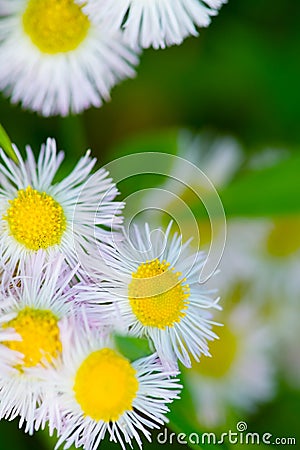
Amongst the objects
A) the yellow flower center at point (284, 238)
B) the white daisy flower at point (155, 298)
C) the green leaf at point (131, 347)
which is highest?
the yellow flower center at point (284, 238)

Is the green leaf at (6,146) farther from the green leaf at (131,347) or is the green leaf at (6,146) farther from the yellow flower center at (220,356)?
the yellow flower center at (220,356)

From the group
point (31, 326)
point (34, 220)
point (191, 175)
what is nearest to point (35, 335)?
point (31, 326)

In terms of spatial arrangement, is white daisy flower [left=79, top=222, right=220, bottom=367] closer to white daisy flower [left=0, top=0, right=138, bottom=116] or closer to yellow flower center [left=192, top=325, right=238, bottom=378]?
white daisy flower [left=0, top=0, right=138, bottom=116]

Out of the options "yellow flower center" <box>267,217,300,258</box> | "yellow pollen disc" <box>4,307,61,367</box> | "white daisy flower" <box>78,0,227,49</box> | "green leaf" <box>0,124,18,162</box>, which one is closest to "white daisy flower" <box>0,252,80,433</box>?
"yellow pollen disc" <box>4,307,61,367</box>

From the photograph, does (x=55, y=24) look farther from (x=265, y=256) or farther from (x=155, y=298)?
(x=265, y=256)

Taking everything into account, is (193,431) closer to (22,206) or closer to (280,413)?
(22,206)

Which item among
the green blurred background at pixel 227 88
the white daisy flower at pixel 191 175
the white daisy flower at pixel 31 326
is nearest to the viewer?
the white daisy flower at pixel 31 326

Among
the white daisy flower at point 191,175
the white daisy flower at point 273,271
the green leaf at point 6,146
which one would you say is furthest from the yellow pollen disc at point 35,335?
the white daisy flower at point 273,271
